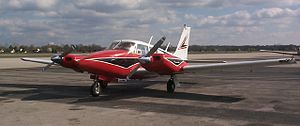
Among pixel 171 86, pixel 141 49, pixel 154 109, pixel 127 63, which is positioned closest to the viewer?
pixel 154 109

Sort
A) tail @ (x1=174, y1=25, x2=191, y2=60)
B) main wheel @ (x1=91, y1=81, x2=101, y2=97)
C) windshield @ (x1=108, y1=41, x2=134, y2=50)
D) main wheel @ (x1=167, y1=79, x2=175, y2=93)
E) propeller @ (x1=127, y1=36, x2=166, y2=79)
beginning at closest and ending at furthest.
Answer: propeller @ (x1=127, y1=36, x2=166, y2=79), main wheel @ (x1=91, y1=81, x2=101, y2=97), windshield @ (x1=108, y1=41, x2=134, y2=50), main wheel @ (x1=167, y1=79, x2=175, y2=93), tail @ (x1=174, y1=25, x2=191, y2=60)

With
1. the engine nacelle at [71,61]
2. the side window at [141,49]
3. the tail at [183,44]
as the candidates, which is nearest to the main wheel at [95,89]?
the engine nacelle at [71,61]

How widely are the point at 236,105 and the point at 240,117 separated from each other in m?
2.30

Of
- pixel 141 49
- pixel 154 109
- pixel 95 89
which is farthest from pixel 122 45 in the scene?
pixel 154 109

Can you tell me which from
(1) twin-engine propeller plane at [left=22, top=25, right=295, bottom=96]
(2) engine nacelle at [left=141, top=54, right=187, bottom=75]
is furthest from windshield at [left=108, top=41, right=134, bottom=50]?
(2) engine nacelle at [left=141, top=54, right=187, bottom=75]

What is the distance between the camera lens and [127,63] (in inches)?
593

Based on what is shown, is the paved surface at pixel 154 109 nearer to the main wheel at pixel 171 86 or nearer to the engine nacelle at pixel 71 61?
the main wheel at pixel 171 86

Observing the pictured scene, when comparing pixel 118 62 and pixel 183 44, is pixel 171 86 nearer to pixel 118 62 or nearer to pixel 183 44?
pixel 118 62

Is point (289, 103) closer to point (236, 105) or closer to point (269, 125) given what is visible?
point (236, 105)

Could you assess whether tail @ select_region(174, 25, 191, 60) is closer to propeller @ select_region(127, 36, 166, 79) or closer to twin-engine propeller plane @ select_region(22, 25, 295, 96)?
twin-engine propeller plane @ select_region(22, 25, 295, 96)

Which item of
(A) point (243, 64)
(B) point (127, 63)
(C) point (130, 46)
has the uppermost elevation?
(C) point (130, 46)

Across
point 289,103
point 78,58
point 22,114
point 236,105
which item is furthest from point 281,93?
point 22,114

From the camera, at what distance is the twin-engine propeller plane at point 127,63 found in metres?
13.9

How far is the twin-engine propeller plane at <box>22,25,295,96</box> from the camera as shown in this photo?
13.9 metres
